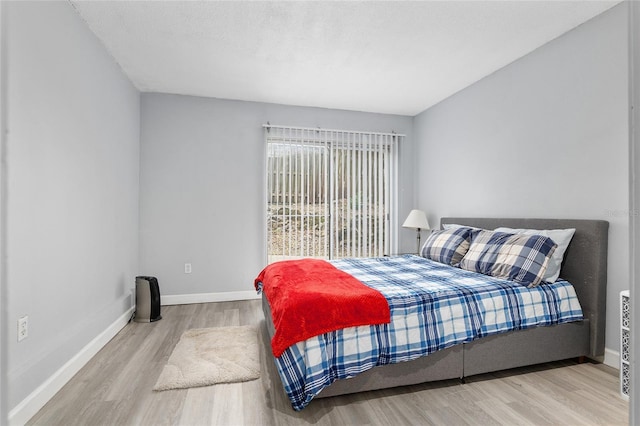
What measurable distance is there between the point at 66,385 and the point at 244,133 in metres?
3.15

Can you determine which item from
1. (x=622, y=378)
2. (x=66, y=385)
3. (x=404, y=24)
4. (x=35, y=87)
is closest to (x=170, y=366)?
(x=66, y=385)

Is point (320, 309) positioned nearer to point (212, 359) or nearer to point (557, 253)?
point (212, 359)

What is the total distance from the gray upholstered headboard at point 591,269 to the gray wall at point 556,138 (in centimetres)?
6

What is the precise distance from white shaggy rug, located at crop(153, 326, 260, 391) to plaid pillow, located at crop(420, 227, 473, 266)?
1986 millimetres

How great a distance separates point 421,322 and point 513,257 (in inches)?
41.1

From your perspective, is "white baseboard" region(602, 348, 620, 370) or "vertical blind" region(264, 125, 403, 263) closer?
"white baseboard" region(602, 348, 620, 370)

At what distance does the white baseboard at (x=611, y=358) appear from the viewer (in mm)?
2326

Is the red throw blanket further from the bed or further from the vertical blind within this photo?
the vertical blind

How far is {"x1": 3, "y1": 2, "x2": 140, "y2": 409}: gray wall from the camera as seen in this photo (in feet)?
5.72

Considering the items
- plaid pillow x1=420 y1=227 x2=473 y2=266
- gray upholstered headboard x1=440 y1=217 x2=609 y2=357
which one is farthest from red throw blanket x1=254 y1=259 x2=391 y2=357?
gray upholstered headboard x1=440 y1=217 x2=609 y2=357

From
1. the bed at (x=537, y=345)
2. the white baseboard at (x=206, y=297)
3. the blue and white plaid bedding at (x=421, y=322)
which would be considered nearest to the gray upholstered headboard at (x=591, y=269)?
the bed at (x=537, y=345)

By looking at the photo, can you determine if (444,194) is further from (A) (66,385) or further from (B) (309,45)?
(A) (66,385)

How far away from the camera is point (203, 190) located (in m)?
4.16

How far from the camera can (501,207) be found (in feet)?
10.9
